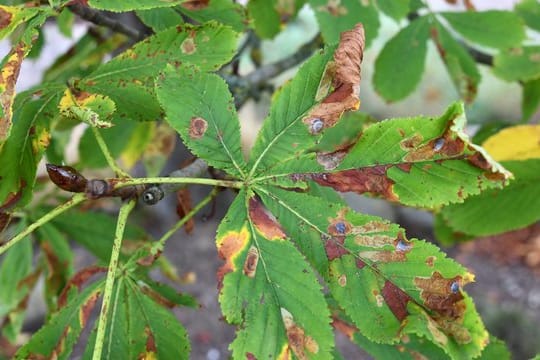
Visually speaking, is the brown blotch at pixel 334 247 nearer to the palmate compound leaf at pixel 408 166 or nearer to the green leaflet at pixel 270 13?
the palmate compound leaf at pixel 408 166

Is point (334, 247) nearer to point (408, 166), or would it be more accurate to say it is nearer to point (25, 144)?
point (408, 166)

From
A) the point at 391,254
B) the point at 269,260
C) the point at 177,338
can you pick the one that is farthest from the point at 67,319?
the point at 391,254

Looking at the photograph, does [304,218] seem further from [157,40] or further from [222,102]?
[157,40]

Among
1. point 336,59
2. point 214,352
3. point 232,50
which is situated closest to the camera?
point 336,59

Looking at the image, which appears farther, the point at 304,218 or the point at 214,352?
the point at 214,352

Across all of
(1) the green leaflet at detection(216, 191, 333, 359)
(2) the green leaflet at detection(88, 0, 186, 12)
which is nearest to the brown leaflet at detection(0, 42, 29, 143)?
(2) the green leaflet at detection(88, 0, 186, 12)

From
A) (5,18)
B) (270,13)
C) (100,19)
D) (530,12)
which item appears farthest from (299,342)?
(530,12)
